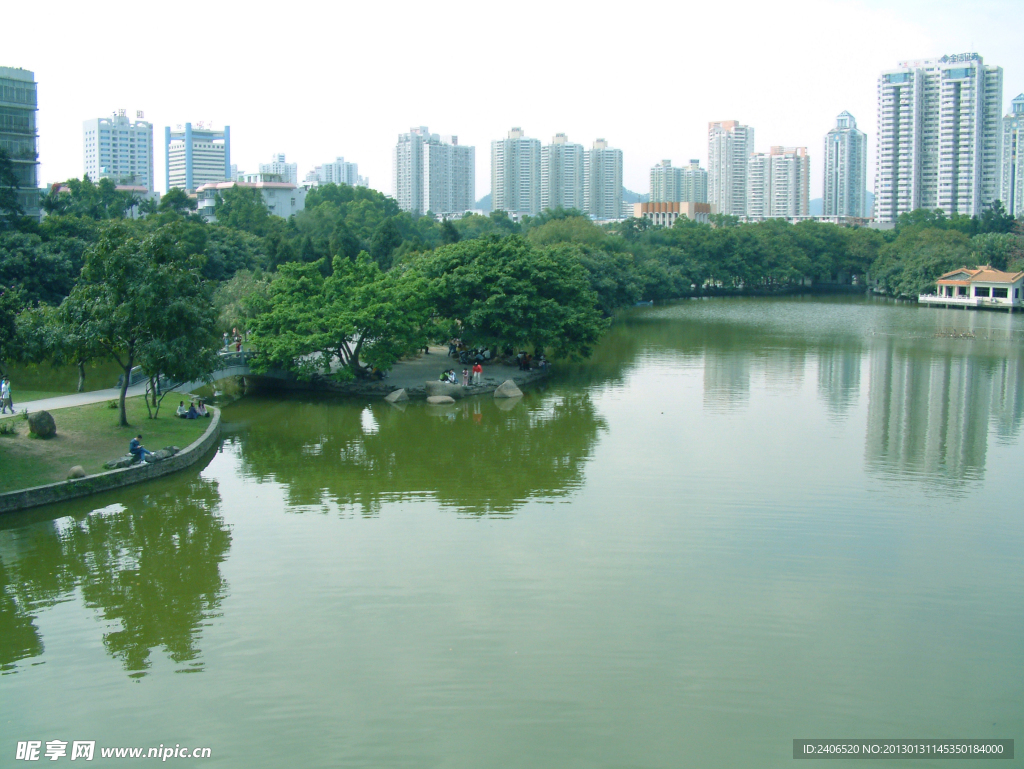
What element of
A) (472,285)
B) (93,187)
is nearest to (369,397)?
(472,285)

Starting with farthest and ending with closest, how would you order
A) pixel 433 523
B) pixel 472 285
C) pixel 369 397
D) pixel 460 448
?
pixel 472 285
pixel 369 397
pixel 460 448
pixel 433 523

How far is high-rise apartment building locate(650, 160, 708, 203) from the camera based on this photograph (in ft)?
537

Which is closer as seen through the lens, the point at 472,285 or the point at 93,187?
the point at 472,285

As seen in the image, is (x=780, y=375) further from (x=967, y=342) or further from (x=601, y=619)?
(x=601, y=619)

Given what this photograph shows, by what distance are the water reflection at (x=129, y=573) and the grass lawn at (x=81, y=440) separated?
38.4 inches

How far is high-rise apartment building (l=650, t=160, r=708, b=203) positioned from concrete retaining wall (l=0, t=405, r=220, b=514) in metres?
154

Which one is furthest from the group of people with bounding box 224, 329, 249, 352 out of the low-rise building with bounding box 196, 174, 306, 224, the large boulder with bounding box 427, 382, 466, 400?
the low-rise building with bounding box 196, 174, 306, 224

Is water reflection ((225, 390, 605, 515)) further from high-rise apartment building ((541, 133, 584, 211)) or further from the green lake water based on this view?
high-rise apartment building ((541, 133, 584, 211))

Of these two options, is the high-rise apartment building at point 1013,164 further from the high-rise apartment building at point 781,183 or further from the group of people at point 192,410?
the group of people at point 192,410

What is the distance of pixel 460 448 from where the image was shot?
17688mm

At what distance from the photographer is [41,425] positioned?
49.6 ft

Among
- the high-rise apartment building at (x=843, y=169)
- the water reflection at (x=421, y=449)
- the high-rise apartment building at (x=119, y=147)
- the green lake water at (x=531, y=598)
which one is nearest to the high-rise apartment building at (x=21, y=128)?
the water reflection at (x=421, y=449)

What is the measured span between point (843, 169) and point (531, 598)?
158m

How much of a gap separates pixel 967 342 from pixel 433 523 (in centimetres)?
3060
